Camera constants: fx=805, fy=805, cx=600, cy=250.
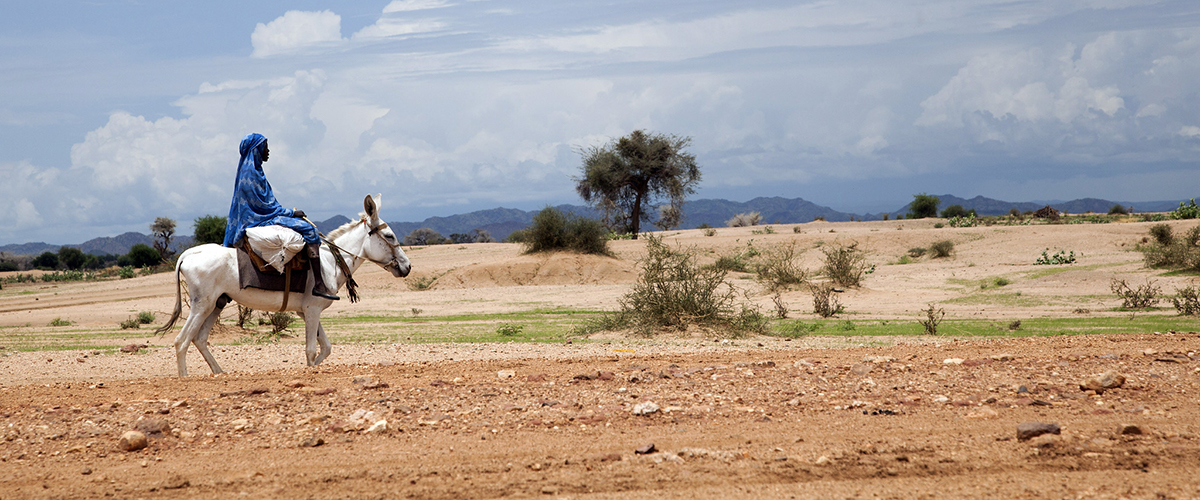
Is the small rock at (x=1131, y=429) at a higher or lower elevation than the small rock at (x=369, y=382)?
lower

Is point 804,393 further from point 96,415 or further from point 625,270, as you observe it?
point 625,270

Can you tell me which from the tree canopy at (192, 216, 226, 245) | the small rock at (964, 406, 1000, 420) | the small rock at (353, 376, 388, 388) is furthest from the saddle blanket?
the tree canopy at (192, 216, 226, 245)

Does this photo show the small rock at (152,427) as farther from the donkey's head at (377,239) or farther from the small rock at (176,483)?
the donkey's head at (377,239)

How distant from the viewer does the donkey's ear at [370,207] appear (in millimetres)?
10646

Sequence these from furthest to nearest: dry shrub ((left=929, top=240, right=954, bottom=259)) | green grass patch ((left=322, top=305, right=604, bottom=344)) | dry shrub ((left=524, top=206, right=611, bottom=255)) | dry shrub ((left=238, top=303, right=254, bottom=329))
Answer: dry shrub ((left=524, top=206, right=611, bottom=255)), dry shrub ((left=929, top=240, right=954, bottom=259)), dry shrub ((left=238, top=303, right=254, bottom=329)), green grass patch ((left=322, top=305, right=604, bottom=344))

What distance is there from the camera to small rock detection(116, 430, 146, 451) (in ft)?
18.7

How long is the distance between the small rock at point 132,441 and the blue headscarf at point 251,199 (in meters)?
4.50

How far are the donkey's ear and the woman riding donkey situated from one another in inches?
30.4

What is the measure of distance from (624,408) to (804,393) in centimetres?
165

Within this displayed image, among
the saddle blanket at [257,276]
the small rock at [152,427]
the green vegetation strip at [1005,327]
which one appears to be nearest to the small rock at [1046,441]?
the small rock at [152,427]

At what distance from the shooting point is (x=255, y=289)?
9.80 metres

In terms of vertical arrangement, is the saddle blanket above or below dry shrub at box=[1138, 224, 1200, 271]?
above

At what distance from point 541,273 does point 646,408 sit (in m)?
29.2

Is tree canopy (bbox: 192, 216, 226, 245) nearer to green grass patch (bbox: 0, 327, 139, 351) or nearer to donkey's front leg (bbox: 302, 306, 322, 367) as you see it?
green grass patch (bbox: 0, 327, 139, 351)
